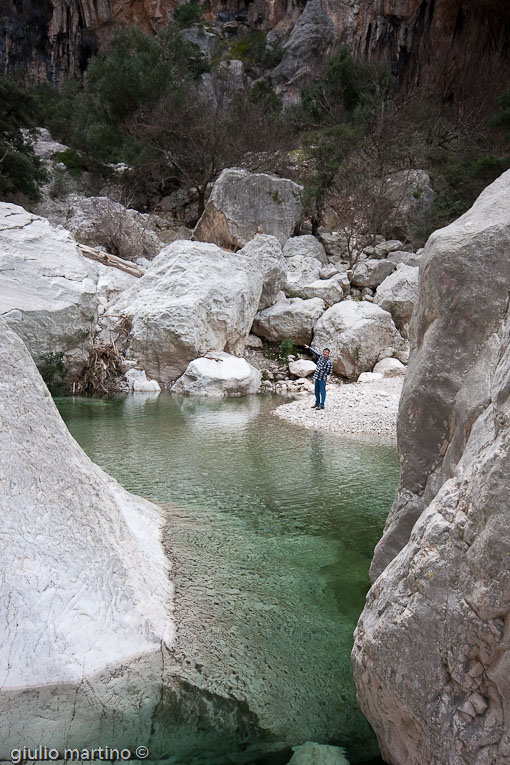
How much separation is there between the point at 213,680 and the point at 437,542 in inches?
64.1

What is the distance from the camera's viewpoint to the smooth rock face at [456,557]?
158cm

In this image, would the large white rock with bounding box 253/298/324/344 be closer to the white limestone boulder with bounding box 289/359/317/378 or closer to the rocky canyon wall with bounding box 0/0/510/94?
the white limestone boulder with bounding box 289/359/317/378

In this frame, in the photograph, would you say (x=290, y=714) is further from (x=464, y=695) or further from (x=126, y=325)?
(x=126, y=325)

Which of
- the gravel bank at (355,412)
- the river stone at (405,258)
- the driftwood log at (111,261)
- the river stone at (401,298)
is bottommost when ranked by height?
the gravel bank at (355,412)

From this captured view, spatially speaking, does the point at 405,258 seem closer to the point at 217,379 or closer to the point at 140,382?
the point at 217,379

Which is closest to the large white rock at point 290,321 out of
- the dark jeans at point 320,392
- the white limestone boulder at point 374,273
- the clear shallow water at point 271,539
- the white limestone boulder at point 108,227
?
the white limestone boulder at point 374,273

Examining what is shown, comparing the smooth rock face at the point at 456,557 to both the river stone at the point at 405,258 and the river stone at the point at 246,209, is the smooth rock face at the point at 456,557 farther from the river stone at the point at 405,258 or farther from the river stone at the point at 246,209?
the river stone at the point at 246,209

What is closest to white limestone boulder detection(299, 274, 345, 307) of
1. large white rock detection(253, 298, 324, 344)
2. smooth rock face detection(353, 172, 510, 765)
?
large white rock detection(253, 298, 324, 344)

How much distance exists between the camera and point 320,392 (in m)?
10.8

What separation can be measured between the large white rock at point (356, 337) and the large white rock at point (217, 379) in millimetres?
2750

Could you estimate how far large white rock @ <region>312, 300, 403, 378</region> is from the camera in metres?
14.4

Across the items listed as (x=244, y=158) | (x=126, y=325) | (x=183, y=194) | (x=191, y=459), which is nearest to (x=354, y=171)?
(x=244, y=158)

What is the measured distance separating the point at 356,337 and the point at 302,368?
1730 millimetres

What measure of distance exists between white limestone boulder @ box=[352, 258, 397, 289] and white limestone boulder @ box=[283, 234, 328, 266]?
224cm
